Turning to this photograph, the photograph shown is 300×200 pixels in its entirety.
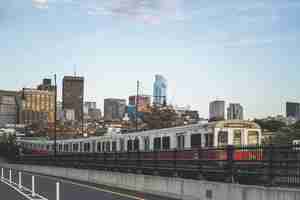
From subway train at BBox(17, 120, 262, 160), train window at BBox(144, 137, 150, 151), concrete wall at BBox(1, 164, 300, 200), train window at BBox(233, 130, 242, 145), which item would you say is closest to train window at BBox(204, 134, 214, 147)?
subway train at BBox(17, 120, 262, 160)

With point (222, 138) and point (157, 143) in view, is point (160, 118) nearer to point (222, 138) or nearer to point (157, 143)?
point (157, 143)

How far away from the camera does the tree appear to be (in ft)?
352

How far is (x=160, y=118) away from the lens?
10894 centimetres

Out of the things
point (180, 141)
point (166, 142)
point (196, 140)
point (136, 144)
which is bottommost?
point (136, 144)

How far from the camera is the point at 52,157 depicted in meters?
53.1

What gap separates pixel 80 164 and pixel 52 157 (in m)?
11.1

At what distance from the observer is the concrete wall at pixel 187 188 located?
15.8 metres

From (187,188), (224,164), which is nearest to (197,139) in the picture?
(187,188)

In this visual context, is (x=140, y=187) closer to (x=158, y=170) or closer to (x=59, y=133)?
(x=158, y=170)

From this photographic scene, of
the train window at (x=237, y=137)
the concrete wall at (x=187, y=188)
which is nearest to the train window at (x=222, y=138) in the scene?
the train window at (x=237, y=137)

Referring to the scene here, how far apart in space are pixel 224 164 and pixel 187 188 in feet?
6.76

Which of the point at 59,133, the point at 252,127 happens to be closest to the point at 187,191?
the point at 252,127

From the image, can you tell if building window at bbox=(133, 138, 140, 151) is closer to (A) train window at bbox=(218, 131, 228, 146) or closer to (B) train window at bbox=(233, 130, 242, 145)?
(B) train window at bbox=(233, 130, 242, 145)

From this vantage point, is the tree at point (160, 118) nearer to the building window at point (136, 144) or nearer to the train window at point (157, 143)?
the building window at point (136, 144)
